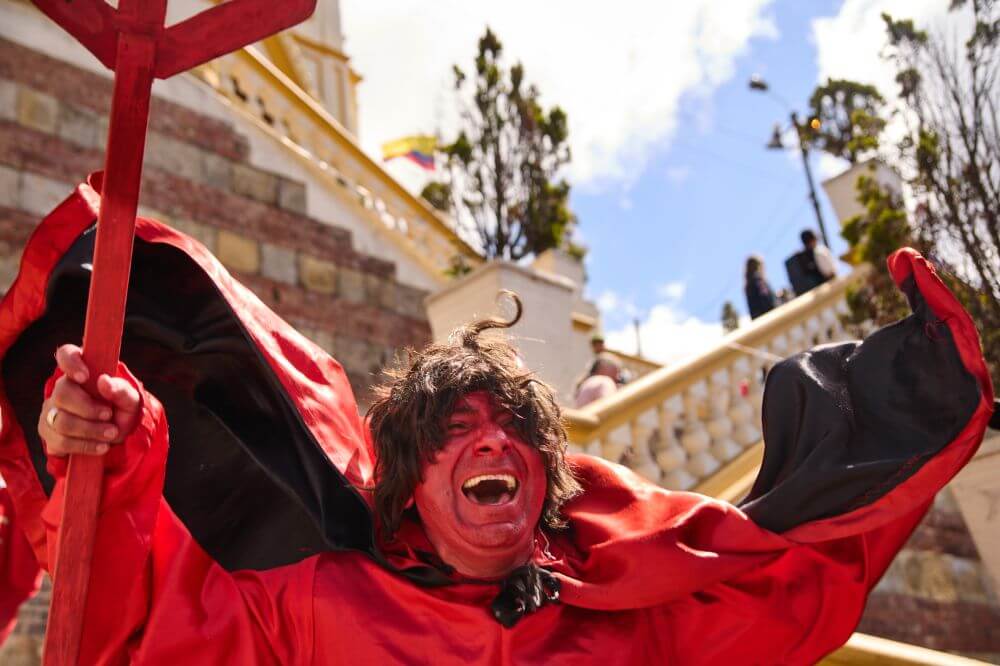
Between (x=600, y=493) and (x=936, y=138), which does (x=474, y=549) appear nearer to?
(x=600, y=493)

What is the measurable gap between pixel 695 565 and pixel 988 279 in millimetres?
3456

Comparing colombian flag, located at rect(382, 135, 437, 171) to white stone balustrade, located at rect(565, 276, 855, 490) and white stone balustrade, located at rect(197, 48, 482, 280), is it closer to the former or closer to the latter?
white stone balustrade, located at rect(197, 48, 482, 280)

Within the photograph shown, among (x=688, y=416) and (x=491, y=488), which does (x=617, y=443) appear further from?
(x=491, y=488)

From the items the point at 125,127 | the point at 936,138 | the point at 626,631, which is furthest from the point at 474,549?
the point at 936,138

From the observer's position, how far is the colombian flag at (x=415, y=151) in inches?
A: 617

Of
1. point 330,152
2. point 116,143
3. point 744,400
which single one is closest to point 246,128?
point 330,152

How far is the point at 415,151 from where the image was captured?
15703 mm

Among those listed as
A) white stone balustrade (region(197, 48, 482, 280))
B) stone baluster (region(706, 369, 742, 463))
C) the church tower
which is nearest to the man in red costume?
stone baluster (region(706, 369, 742, 463))

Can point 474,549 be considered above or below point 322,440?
below

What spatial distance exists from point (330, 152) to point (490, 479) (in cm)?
647

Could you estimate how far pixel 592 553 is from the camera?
2.26 m

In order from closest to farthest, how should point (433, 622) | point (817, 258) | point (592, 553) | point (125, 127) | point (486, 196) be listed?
point (125, 127) → point (433, 622) → point (592, 553) → point (817, 258) → point (486, 196)

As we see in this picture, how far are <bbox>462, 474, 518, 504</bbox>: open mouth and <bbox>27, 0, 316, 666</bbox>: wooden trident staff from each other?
0.84 metres

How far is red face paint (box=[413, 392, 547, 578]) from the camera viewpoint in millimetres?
2107
